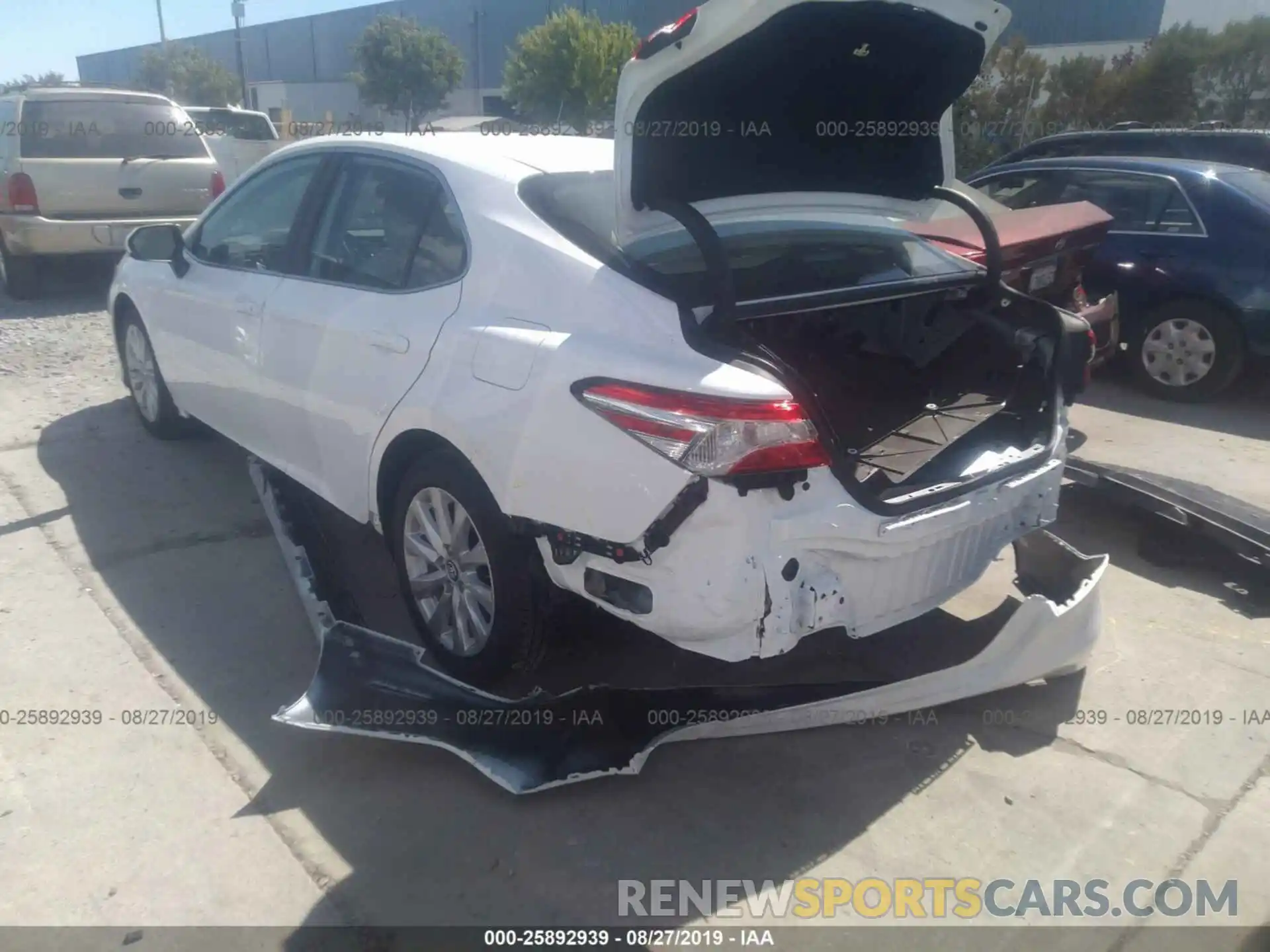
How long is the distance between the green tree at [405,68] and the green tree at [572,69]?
527 inches

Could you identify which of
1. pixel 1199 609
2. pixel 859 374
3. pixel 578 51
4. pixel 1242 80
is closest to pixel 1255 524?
pixel 1199 609

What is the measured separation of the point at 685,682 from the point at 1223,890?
163 cm

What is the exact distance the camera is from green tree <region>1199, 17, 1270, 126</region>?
61.1 ft

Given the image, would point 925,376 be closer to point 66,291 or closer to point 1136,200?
point 1136,200

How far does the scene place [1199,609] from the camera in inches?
159

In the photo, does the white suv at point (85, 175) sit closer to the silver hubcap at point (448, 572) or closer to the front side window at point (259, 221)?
the front side window at point (259, 221)

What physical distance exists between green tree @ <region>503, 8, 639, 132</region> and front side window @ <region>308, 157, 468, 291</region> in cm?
2571

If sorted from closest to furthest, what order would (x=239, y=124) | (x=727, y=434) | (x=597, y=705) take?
1. (x=727, y=434)
2. (x=597, y=705)
3. (x=239, y=124)

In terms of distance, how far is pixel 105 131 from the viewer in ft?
30.8

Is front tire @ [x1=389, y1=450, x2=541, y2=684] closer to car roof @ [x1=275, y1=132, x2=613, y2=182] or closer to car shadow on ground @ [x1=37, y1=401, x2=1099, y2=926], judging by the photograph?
car shadow on ground @ [x1=37, y1=401, x2=1099, y2=926]

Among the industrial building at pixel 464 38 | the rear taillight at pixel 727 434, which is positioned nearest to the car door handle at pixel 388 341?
the rear taillight at pixel 727 434

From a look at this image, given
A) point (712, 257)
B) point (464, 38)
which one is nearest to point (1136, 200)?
point (712, 257)

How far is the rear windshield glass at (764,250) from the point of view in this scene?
119 inches

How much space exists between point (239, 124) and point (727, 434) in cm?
2008
